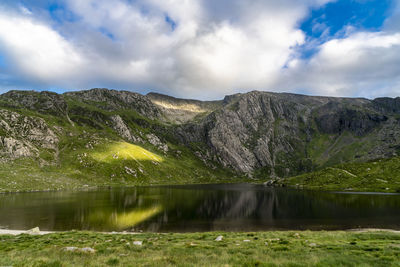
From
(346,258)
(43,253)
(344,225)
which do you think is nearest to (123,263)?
(43,253)

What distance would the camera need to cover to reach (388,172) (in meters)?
150

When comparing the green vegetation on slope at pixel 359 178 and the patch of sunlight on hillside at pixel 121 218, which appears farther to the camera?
the green vegetation on slope at pixel 359 178

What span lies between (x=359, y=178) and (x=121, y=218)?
163m

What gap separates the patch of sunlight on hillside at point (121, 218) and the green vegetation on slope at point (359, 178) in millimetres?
133243

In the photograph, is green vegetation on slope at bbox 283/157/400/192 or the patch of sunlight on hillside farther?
green vegetation on slope at bbox 283/157/400/192

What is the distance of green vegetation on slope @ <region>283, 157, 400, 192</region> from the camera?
13588cm

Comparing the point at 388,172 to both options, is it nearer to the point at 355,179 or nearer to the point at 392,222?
the point at 355,179

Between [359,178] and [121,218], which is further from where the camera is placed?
[359,178]

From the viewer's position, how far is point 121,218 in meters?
60.7

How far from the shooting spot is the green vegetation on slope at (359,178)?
13588cm

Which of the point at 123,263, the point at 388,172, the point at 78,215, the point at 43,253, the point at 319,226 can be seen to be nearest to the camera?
the point at 123,263

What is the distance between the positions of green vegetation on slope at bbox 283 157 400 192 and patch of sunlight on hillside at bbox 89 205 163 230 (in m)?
133

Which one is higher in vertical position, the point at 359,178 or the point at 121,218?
the point at 121,218

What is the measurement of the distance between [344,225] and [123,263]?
55525 mm
